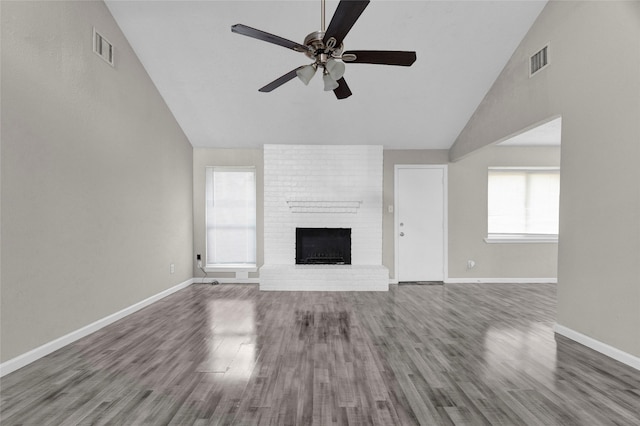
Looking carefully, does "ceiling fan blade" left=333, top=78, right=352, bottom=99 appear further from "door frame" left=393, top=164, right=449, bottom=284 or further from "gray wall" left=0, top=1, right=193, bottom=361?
"door frame" left=393, top=164, right=449, bottom=284

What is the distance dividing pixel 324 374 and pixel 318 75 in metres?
3.52

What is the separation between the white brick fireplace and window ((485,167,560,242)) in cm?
221

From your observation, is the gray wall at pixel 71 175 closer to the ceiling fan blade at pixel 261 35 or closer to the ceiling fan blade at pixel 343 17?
the ceiling fan blade at pixel 261 35

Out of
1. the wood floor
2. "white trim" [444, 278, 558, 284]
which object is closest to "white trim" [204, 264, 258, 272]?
the wood floor

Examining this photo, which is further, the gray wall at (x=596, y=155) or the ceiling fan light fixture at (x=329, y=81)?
the gray wall at (x=596, y=155)

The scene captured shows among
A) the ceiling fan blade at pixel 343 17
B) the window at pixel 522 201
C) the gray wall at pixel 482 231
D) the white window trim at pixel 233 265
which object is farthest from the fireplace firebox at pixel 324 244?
the ceiling fan blade at pixel 343 17

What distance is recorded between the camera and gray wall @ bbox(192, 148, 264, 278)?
18.6 feet

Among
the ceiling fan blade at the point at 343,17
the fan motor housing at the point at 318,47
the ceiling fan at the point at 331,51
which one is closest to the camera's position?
the ceiling fan blade at the point at 343,17

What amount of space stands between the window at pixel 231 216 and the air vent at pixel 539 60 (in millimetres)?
4330

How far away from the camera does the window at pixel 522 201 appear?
583cm

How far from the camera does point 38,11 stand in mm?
2613

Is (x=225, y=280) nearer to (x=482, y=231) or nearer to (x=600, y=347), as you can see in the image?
(x=482, y=231)

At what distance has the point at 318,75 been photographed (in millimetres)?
4133

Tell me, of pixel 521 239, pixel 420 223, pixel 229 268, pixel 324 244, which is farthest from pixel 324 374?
pixel 521 239
